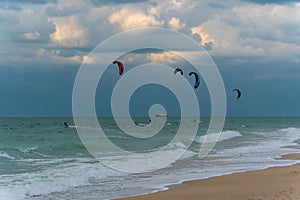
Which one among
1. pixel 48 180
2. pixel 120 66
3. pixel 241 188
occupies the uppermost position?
pixel 120 66

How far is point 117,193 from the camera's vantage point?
13.8m

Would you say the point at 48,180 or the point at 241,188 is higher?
the point at 48,180

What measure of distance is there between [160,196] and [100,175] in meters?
5.22

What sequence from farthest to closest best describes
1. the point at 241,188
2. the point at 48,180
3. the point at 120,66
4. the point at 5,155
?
the point at 120,66
the point at 5,155
the point at 48,180
the point at 241,188

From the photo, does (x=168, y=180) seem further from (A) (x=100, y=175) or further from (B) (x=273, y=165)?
(B) (x=273, y=165)

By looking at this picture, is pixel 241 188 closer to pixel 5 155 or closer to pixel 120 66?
pixel 120 66

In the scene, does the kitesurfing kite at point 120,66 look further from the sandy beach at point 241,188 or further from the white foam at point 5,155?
the sandy beach at point 241,188

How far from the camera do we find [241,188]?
1412cm

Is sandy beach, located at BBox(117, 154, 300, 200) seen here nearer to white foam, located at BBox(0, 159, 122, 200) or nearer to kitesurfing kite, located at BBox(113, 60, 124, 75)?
white foam, located at BBox(0, 159, 122, 200)

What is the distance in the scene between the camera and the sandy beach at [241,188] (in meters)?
12.8

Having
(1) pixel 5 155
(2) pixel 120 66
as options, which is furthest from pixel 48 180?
(2) pixel 120 66

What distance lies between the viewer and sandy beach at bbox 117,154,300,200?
12.8m

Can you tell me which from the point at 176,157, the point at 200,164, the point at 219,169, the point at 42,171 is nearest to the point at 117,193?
the point at 42,171

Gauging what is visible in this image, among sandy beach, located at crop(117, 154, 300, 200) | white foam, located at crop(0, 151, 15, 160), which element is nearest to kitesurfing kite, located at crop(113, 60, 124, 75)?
white foam, located at crop(0, 151, 15, 160)
